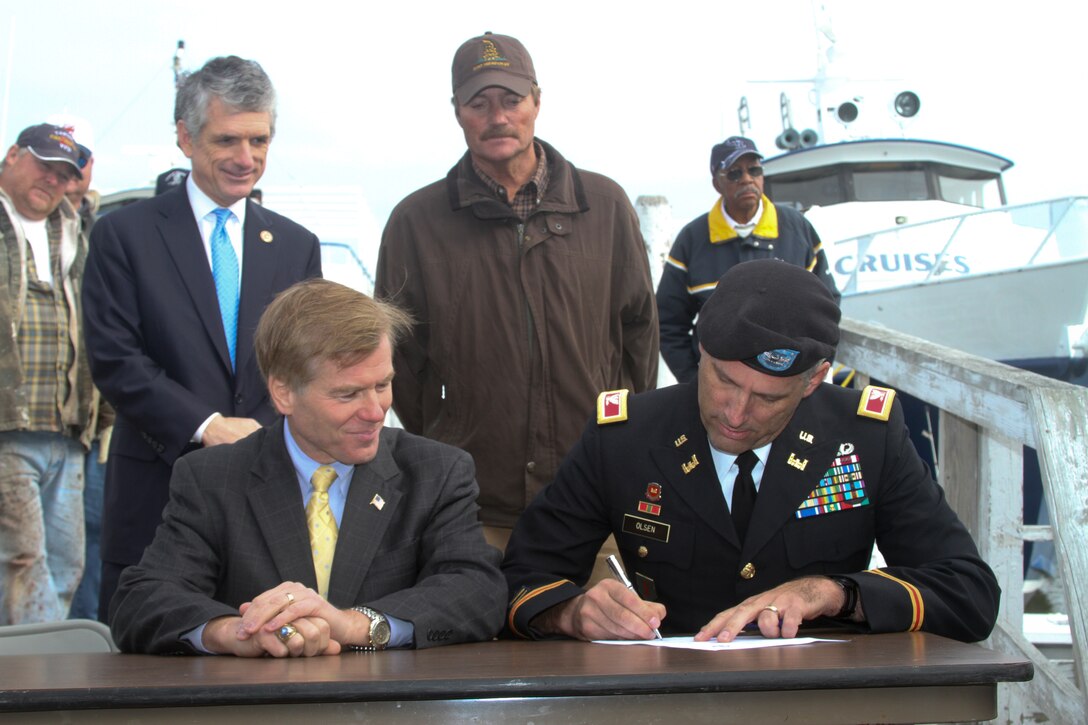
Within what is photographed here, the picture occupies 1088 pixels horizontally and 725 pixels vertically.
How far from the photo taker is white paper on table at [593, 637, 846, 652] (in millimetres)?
1932

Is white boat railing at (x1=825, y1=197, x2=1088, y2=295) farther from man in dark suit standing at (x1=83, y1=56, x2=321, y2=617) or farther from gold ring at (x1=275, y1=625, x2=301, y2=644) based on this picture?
gold ring at (x1=275, y1=625, x2=301, y2=644)

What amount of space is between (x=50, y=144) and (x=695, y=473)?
2906 millimetres

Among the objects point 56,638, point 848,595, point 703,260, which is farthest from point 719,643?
point 703,260

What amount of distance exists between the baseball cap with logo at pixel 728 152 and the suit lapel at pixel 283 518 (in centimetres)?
332

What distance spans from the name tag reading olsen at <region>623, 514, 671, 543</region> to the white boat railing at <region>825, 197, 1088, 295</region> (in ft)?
24.5

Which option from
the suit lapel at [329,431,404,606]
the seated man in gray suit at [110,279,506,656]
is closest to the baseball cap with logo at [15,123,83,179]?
the seated man in gray suit at [110,279,506,656]

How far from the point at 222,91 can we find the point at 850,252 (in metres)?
8.05

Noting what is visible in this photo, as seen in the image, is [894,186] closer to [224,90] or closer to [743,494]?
[224,90]

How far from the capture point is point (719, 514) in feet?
8.31

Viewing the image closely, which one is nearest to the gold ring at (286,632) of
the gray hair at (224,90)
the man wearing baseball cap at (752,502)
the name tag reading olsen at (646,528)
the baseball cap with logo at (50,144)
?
the man wearing baseball cap at (752,502)

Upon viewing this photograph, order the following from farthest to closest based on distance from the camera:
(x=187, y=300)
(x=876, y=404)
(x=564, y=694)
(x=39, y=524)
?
(x=39, y=524)
(x=187, y=300)
(x=876, y=404)
(x=564, y=694)

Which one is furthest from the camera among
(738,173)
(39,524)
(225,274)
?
(738,173)

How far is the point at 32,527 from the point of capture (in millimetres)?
4109

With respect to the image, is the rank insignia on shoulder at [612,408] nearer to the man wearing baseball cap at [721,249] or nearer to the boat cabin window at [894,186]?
the man wearing baseball cap at [721,249]
